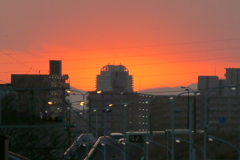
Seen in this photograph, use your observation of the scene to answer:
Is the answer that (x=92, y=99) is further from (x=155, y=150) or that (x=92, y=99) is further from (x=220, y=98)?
(x=155, y=150)

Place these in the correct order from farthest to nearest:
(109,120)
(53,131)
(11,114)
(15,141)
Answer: (109,120), (53,131), (15,141), (11,114)

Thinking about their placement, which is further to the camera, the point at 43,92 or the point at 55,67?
the point at 55,67

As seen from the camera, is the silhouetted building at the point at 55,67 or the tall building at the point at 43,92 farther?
the silhouetted building at the point at 55,67

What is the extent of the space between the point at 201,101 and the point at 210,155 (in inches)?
3963

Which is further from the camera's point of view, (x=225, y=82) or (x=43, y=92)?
(x=225, y=82)

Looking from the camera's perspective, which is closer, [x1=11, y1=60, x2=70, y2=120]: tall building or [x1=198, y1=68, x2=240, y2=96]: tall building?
[x1=11, y1=60, x2=70, y2=120]: tall building

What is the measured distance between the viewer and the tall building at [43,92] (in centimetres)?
2491

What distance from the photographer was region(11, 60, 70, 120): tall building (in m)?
24.9

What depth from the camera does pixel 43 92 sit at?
6231 centimetres

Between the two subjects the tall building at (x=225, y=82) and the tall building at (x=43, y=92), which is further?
the tall building at (x=225, y=82)

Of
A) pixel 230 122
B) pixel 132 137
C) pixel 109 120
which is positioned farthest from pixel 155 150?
pixel 109 120

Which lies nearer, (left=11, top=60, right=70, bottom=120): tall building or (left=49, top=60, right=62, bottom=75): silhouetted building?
(left=11, top=60, right=70, bottom=120): tall building

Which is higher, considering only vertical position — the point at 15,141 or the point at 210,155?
the point at 15,141

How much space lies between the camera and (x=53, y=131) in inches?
1393
